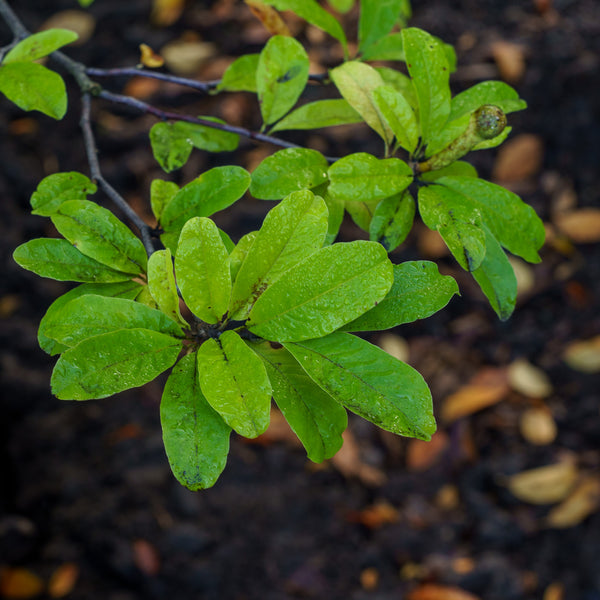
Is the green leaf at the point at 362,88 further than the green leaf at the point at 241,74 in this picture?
No

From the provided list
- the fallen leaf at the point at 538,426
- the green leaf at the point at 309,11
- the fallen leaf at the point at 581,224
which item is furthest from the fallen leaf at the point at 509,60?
the green leaf at the point at 309,11

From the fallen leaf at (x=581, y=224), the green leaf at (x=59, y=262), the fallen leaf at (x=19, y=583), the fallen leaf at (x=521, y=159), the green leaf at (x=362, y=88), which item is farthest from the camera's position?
the fallen leaf at (x=521, y=159)

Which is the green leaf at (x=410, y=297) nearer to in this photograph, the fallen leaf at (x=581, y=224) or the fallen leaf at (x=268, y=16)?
the fallen leaf at (x=268, y=16)

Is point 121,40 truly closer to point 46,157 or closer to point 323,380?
point 46,157

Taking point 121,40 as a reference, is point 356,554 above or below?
below

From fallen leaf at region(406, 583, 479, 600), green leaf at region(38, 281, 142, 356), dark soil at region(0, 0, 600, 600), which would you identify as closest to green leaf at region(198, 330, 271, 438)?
green leaf at region(38, 281, 142, 356)

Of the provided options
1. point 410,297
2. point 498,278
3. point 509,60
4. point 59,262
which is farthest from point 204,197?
point 509,60

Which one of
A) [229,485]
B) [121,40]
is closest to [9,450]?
[229,485]
